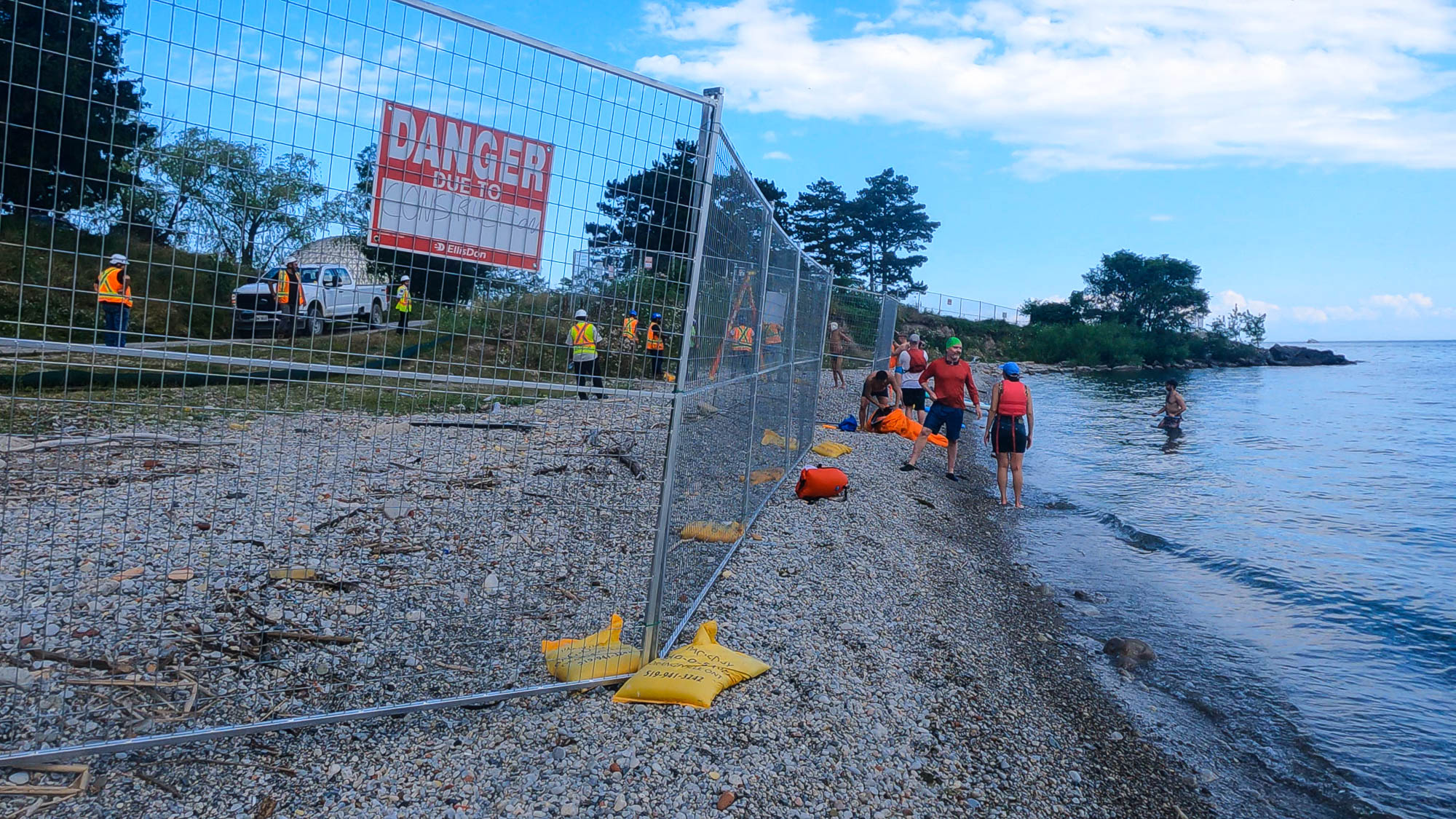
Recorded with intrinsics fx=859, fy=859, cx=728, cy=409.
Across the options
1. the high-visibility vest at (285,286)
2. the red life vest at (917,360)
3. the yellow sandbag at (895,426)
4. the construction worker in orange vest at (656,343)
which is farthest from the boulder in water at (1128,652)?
the red life vest at (917,360)

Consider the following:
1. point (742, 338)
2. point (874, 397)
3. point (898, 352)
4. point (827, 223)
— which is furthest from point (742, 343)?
point (827, 223)

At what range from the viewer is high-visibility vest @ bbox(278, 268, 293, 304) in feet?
9.70

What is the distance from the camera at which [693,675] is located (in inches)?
156

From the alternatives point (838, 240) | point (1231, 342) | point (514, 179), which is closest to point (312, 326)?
point (514, 179)

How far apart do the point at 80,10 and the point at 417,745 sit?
108 inches

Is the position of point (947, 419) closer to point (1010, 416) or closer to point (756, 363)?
point (1010, 416)

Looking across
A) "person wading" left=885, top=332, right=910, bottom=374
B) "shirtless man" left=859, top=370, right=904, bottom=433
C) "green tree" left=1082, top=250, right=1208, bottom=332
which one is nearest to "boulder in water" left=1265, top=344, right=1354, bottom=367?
"green tree" left=1082, top=250, right=1208, bottom=332

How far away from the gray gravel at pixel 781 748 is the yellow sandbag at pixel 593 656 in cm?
10

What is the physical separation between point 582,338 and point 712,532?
7.79 feet

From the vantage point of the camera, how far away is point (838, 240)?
208 feet

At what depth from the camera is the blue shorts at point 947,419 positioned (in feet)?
41.4

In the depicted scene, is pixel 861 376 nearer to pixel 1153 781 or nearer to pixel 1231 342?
pixel 1153 781

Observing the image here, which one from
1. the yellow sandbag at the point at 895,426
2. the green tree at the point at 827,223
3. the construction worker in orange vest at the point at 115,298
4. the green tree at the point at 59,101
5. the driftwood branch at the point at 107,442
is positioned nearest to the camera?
the green tree at the point at 59,101

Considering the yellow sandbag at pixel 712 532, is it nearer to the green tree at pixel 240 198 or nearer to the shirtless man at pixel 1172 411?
the green tree at pixel 240 198
